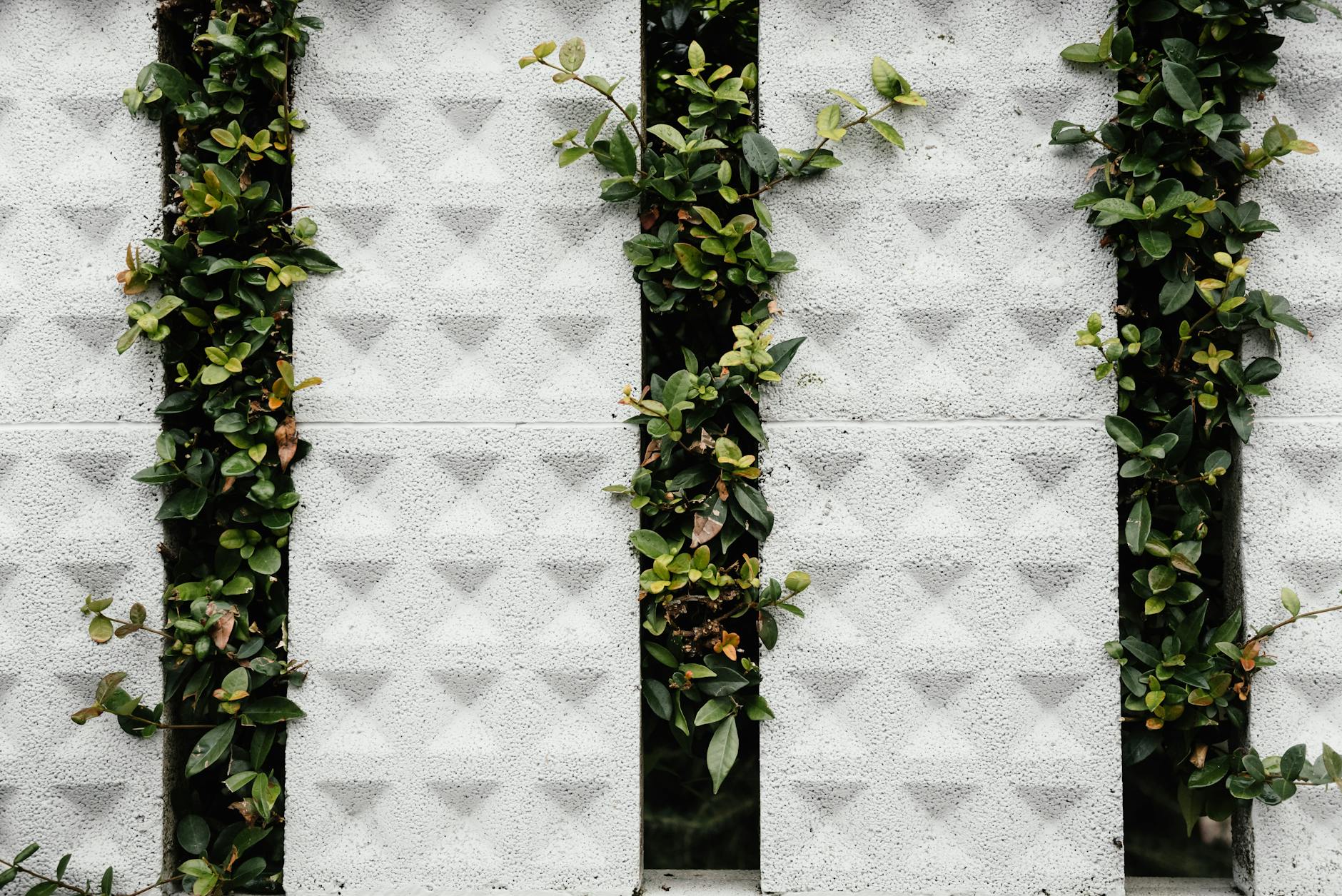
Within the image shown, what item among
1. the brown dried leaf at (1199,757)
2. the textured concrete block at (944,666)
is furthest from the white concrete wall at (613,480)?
the brown dried leaf at (1199,757)

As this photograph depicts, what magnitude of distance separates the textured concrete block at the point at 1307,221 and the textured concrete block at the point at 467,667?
1535 mm

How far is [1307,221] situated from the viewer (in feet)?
6.20

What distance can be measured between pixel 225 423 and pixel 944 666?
1741 millimetres

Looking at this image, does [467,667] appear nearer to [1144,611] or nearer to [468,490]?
[468,490]

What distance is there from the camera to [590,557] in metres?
1.89

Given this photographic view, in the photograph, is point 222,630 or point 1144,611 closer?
point 222,630

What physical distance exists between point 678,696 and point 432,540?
680 mm

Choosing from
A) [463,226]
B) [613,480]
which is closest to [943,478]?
[613,480]

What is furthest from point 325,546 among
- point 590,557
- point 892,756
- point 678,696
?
point 892,756

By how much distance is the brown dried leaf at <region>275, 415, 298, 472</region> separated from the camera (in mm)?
1871

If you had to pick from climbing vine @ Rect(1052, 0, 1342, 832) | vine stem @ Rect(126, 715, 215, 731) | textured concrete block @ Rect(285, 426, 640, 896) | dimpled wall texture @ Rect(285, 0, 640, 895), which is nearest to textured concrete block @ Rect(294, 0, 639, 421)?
dimpled wall texture @ Rect(285, 0, 640, 895)

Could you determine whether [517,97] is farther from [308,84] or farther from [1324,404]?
[1324,404]

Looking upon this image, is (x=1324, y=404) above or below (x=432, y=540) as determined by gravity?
above

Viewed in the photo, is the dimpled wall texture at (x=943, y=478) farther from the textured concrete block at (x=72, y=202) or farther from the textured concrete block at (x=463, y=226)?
the textured concrete block at (x=72, y=202)
